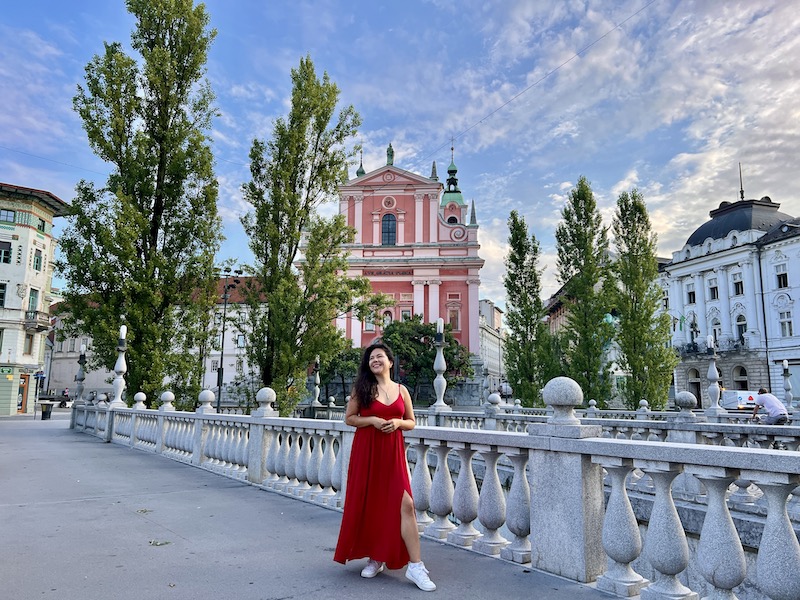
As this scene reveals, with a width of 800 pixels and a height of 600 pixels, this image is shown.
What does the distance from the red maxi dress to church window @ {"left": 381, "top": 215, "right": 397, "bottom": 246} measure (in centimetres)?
4761

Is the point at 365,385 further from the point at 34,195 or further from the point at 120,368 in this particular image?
the point at 34,195

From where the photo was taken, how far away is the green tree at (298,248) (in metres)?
17.8

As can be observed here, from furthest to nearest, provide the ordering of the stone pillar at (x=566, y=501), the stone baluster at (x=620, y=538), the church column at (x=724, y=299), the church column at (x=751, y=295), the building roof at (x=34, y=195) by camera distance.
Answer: the church column at (x=724, y=299)
the church column at (x=751, y=295)
the building roof at (x=34, y=195)
the stone pillar at (x=566, y=501)
the stone baluster at (x=620, y=538)

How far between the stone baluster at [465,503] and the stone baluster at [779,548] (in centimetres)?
225

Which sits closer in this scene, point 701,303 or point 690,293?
point 701,303

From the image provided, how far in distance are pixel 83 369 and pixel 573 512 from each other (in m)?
23.5

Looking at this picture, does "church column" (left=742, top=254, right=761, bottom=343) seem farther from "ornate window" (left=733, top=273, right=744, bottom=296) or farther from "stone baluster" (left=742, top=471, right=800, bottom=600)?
"stone baluster" (left=742, top=471, right=800, bottom=600)

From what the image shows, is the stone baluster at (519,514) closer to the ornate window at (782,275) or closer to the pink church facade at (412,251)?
the pink church facade at (412,251)

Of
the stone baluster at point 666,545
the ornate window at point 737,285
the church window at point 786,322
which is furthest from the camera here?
the ornate window at point 737,285

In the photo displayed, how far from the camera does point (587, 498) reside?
370 centimetres

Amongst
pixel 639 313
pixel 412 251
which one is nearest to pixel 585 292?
Answer: pixel 639 313

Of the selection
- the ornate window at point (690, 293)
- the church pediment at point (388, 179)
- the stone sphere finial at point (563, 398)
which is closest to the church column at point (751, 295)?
the ornate window at point (690, 293)

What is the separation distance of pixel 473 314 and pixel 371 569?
45.7m

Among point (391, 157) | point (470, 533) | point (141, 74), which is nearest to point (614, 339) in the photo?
point (141, 74)
